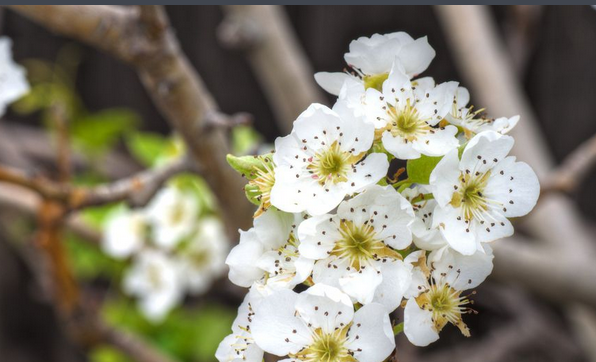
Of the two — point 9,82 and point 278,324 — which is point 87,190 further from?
point 278,324

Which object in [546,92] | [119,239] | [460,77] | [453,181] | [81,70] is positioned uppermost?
[81,70]

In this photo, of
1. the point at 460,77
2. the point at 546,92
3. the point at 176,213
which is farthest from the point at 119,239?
the point at 546,92

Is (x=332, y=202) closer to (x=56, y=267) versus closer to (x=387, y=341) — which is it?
(x=387, y=341)

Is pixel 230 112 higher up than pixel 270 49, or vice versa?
pixel 270 49

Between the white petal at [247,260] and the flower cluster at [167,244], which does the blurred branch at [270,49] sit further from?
the white petal at [247,260]

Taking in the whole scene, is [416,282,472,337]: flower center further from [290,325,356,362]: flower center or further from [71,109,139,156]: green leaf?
[71,109,139,156]: green leaf

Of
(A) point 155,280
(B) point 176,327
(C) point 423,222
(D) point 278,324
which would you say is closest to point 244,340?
(D) point 278,324
